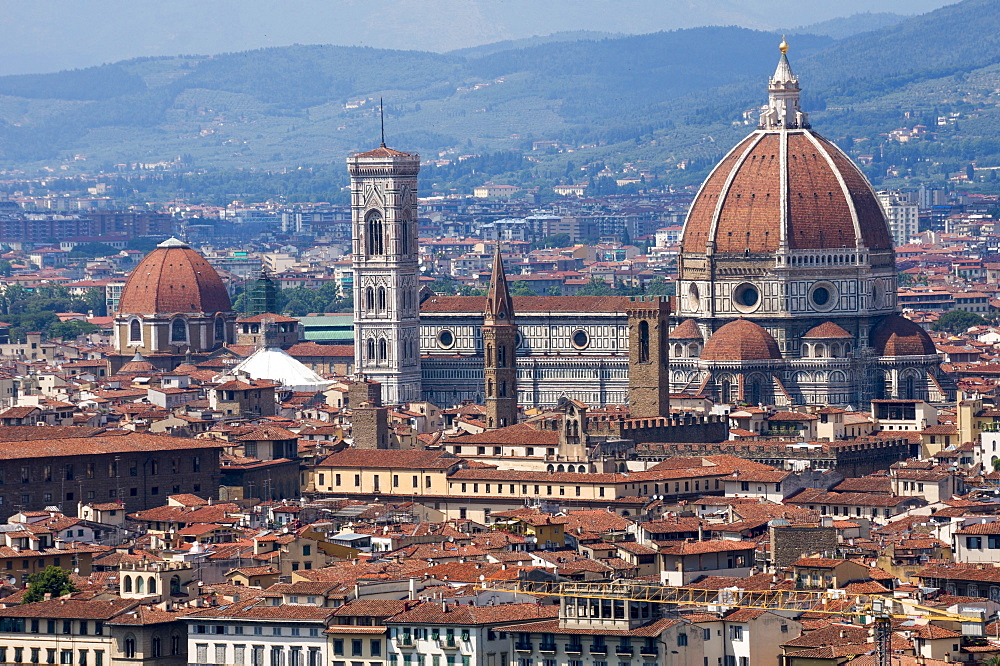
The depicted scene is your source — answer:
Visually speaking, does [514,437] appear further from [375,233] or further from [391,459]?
[375,233]

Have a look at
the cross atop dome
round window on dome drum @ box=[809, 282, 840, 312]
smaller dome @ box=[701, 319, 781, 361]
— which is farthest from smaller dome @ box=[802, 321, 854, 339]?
the cross atop dome

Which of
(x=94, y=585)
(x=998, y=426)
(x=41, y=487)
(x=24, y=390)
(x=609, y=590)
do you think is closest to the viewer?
(x=609, y=590)

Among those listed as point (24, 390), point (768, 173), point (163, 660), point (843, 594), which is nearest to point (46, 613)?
point (163, 660)

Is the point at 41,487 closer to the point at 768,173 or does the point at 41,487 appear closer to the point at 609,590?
the point at 609,590

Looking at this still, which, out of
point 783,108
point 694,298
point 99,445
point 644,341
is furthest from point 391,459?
point 783,108

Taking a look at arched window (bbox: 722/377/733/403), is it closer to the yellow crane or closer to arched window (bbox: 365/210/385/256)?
arched window (bbox: 365/210/385/256)

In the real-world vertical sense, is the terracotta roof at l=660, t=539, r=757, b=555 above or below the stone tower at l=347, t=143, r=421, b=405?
below
